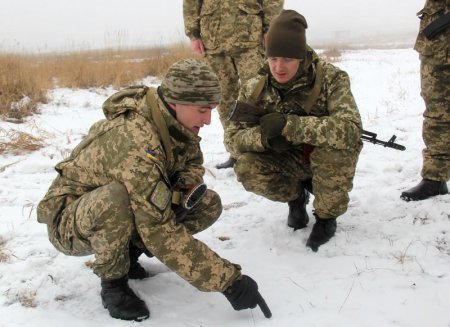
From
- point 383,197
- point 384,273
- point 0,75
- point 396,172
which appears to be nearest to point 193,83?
point 384,273

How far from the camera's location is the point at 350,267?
226cm

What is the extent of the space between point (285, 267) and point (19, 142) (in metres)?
3.29

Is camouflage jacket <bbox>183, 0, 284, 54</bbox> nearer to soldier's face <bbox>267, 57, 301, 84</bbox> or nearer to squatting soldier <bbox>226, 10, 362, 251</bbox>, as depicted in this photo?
squatting soldier <bbox>226, 10, 362, 251</bbox>

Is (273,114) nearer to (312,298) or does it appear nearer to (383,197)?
(312,298)

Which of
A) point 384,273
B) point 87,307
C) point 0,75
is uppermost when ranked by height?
point 0,75

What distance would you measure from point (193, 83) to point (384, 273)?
137cm

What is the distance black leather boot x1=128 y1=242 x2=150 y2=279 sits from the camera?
2273mm

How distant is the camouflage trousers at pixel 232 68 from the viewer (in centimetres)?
362

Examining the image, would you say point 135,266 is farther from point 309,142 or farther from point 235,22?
point 235,22

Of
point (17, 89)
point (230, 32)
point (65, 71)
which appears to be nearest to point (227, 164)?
point (230, 32)

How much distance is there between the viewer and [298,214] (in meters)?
2.73

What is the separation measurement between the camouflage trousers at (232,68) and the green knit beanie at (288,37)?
3.73 feet

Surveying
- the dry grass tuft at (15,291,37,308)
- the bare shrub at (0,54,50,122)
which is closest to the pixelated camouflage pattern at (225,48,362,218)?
the dry grass tuft at (15,291,37,308)

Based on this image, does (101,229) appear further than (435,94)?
No
